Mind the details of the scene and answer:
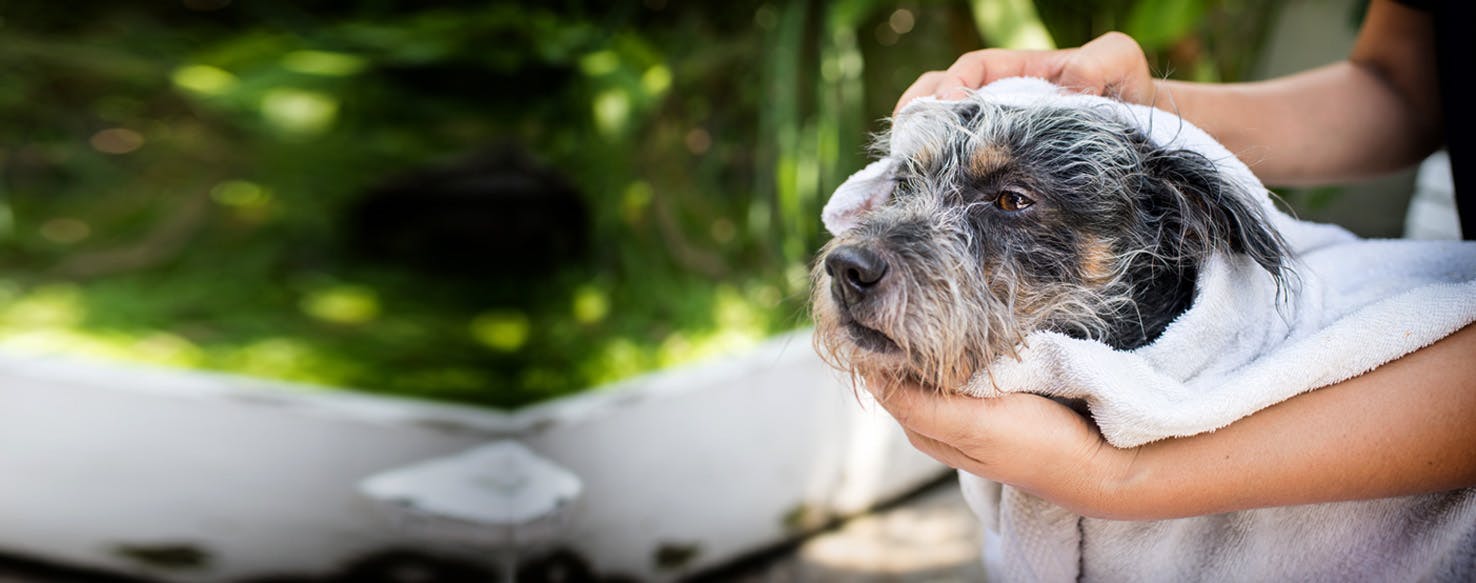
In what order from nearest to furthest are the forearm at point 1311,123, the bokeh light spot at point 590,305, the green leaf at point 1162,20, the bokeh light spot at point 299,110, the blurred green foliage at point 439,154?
the forearm at point 1311,123 → the green leaf at point 1162,20 → the blurred green foliage at point 439,154 → the bokeh light spot at point 299,110 → the bokeh light spot at point 590,305

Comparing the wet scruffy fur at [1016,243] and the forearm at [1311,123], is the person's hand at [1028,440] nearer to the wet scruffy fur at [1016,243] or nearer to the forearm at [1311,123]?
the wet scruffy fur at [1016,243]

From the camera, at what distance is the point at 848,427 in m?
2.07

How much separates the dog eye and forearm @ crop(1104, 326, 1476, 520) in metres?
0.24

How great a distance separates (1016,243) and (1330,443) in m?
0.28

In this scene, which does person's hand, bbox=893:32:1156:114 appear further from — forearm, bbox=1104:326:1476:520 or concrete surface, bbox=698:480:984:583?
concrete surface, bbox=698:480:984:583

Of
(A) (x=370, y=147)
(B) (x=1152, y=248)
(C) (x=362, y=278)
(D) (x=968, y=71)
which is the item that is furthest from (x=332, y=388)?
Answer: (B) (x=1152, y=248)

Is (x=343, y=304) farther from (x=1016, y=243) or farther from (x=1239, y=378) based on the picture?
(x=1239, y=378)

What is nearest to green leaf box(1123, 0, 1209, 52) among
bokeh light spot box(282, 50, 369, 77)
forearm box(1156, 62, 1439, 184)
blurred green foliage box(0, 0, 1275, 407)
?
blurred green foliage box(0, 0, 1275, 407)

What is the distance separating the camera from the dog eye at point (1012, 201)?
826 mm

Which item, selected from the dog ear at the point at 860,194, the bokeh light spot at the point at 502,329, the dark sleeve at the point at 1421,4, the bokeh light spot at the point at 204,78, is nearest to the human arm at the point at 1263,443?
the dog ear at the point at 860,194

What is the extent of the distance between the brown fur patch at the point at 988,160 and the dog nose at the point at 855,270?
0.18 m

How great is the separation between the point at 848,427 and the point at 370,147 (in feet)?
A: 3.83

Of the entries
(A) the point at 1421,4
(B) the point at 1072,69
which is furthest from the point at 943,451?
(A) the point at 1421,4

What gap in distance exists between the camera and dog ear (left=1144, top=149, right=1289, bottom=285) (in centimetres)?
75
